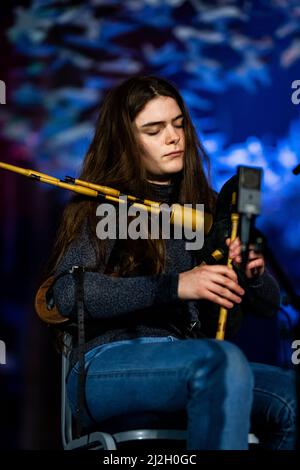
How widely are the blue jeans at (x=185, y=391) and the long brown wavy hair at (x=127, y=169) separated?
7.8 inches

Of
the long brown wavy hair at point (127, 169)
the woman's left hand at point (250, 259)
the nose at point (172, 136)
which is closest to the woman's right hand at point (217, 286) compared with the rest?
the woman's left hand at point (250, 259)

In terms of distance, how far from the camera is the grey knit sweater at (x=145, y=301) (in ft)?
4.95

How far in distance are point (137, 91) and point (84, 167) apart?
0.21m

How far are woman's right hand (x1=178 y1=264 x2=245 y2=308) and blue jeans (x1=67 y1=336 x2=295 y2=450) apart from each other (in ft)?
0.25

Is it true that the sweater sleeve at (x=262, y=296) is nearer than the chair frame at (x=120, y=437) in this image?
No

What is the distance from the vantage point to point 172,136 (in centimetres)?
178

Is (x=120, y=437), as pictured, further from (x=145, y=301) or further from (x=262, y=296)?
(x=262, y=296)

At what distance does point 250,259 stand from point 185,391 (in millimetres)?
297

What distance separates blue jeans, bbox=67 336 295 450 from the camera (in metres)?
1.32
